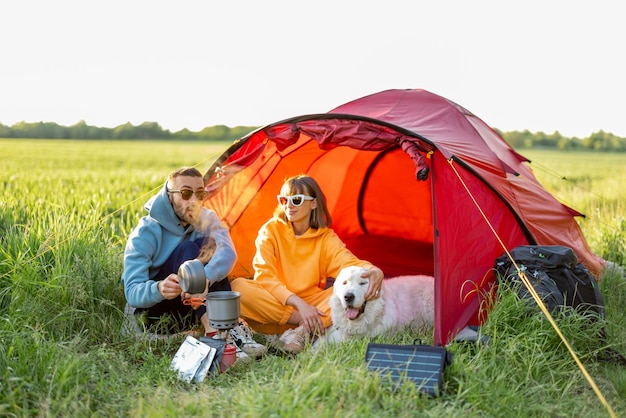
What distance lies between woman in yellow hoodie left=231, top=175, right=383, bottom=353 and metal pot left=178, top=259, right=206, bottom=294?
799 millimetres

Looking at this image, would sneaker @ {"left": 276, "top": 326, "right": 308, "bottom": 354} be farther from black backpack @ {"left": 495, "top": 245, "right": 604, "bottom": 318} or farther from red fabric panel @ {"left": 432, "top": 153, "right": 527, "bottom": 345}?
black backpack @ {"left": 495, "top": 245, "right": 604, "bottom": 318}

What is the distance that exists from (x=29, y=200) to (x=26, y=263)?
2833mm

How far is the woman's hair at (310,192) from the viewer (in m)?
4.75

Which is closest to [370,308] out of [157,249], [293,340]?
[293,340]

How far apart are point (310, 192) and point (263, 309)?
90cm

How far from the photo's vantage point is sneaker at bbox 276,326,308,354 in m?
4.27

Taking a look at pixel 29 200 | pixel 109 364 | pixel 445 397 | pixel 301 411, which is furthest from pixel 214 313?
pixel 29 200

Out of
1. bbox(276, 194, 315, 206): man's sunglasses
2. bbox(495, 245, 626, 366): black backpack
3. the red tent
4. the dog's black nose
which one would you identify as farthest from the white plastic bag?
bbox(495, 245, 626, 366): black backpack

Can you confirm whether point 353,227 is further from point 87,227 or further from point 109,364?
point 109,364

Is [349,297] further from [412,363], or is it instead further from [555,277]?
[555,277]

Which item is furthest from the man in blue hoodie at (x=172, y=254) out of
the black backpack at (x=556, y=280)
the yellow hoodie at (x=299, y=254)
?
the black backpack at (x=556, y=280)

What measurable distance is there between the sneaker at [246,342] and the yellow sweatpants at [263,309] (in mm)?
360

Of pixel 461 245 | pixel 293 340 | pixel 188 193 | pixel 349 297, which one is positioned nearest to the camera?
pixel 349 297

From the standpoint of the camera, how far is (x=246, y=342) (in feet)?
13.9
